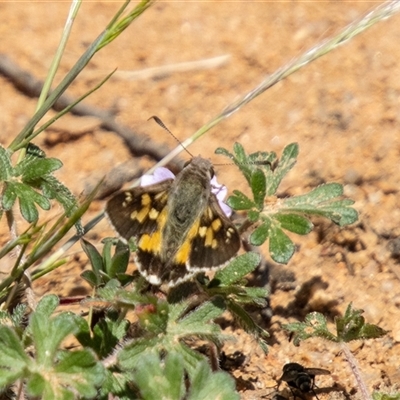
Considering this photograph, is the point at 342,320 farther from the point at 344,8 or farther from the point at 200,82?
the point at 344,8

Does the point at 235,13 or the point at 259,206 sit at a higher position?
the point at 235,13

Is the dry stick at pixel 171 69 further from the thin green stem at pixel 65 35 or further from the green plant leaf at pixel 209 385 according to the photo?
the green plant leaf at pixel 209 385

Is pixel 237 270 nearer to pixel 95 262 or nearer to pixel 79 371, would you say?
pixel 95 262

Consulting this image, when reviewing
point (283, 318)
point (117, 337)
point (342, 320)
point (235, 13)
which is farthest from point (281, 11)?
point (117, 337)

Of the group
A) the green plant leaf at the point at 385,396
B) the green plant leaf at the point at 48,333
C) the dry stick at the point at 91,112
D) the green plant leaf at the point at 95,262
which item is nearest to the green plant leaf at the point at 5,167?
the green plant leaf at the point at 95,262

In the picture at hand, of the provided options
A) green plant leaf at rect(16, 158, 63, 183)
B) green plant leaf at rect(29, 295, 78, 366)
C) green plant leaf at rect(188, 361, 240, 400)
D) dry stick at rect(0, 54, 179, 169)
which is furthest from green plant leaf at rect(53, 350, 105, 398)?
dry stick at rect(0, 54, 179, 169)

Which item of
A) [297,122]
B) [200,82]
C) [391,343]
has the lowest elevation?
[391,343]

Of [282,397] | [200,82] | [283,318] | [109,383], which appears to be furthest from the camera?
[200,82]
